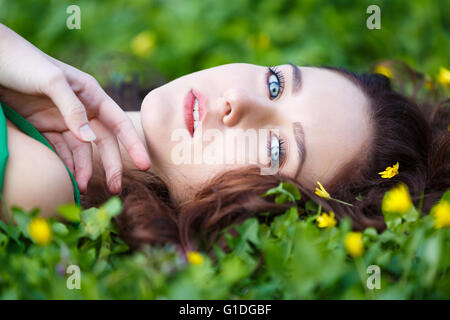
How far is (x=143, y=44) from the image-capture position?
140 inches

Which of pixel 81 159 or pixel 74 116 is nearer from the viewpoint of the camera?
pixel 74 116

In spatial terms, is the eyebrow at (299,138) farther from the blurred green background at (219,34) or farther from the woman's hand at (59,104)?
the blurred green background at (219,34)

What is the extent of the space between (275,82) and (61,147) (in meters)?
0.83

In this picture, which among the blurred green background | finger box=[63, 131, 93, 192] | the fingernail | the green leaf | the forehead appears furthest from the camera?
the blurred green background

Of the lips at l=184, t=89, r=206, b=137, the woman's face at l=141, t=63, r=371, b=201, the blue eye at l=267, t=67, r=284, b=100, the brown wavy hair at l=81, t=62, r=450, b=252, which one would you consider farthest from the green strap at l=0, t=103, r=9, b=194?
the blue eye at l=267, t=67, r=284, b=100

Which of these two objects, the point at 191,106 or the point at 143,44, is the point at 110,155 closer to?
the point at 191,106

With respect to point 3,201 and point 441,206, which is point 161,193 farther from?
point 441,206

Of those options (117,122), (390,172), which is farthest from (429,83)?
(117,122)

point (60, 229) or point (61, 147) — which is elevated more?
point (61, 147)

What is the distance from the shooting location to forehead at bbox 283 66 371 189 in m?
2.00

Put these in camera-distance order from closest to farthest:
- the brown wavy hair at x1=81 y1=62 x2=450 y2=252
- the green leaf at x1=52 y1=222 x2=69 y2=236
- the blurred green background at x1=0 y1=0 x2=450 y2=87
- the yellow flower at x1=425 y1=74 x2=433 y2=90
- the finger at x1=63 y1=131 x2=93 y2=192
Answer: the green leaf at x1=52 y1=222 x2=69 y2=236, the brown wavy hair at x1=81 y1=62 x2=450 y2=252, the finger at x1=63 y1=131 x2=93 y2=192, the yellow flower at x1=425 y1=74 x2=433 y2=90, the blurred green background at x1=0 y1=0 x2=450 y2=87

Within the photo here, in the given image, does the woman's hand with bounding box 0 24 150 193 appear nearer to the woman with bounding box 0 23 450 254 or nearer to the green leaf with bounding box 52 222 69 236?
the woman with bounding box 0 23 450 254

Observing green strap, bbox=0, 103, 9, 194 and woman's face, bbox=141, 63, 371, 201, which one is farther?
woman's face, bbox=141, 63, 371, 201
